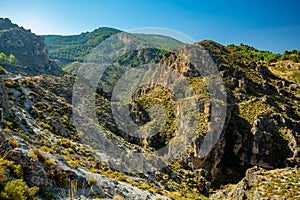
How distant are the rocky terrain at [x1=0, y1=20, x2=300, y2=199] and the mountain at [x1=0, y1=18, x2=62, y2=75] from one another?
61348 millimetres

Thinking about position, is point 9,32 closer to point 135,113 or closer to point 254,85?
point 135,113

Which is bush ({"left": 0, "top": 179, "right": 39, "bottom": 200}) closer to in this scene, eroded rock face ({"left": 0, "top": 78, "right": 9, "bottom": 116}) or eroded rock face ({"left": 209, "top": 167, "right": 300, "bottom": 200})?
eroded rock face ({"left": 0, "top": 78, "right": 9, "bottom": 116})

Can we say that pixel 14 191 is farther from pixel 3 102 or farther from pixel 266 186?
pixel 266 186

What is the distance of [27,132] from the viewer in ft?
62.2

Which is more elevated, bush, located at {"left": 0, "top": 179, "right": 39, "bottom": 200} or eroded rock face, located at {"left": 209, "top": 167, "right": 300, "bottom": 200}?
bush, located at {"left": 0, "top": 179, "right": 39, "bottom": 200}

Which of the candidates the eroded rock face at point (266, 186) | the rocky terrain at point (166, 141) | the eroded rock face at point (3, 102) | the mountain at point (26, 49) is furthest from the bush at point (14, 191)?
the mountain at point (26, 49)

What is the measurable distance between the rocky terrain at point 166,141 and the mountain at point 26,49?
6135 centimetres

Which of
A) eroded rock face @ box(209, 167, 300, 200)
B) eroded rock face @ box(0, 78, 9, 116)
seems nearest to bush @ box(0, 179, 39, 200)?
eroded rock face @ box(0, 78, 9, 116)

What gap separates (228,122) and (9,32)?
123581 mm

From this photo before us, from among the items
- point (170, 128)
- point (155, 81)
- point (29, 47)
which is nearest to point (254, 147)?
point (170, 128)

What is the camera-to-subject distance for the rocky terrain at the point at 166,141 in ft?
32.9

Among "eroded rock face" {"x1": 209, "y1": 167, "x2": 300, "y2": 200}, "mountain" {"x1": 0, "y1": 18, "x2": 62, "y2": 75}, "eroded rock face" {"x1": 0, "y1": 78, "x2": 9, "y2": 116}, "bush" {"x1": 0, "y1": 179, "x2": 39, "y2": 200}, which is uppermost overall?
"mountain" {"x1": 0, "y1": 18, "x2": 62, "y2": 75}

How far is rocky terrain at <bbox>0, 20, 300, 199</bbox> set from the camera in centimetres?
1002

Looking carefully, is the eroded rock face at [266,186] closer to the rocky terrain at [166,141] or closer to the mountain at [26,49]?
the rocky terrain at [166,141]
